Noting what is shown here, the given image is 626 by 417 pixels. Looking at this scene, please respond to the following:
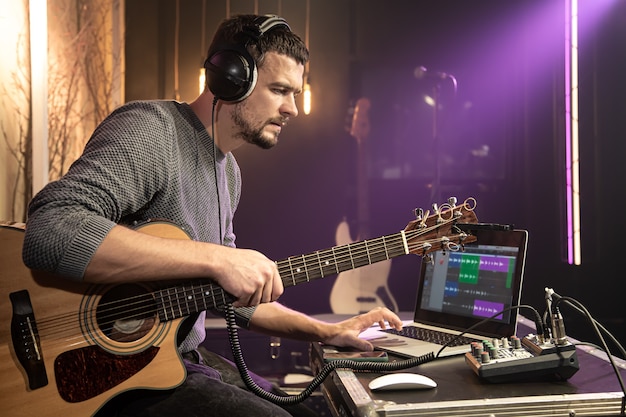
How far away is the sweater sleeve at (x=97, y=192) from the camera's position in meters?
1.25

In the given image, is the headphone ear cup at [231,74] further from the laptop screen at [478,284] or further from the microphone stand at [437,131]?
the microphone stand at [437,131]

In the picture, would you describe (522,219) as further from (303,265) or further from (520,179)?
(303,265)

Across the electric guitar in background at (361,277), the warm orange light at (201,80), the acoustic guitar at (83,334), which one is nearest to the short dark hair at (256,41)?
the acoustic guitar at (83,334)

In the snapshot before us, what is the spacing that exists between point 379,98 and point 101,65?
177cm

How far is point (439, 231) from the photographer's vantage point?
1.49m

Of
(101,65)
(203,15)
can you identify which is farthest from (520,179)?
(101,65)

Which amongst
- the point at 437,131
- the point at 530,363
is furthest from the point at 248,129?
the point at 437,131

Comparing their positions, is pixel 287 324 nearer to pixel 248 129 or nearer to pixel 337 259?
pixel 337 259

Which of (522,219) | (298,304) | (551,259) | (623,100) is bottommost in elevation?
(298,304)

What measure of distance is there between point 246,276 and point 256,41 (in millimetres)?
660

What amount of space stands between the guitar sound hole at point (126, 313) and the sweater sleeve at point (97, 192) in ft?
0.36

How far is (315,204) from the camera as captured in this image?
13.0ft

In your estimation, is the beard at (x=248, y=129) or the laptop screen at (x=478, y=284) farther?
the beard at (x=248, y=129)

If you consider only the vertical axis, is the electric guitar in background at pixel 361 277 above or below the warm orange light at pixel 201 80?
below
